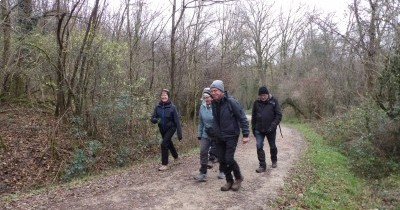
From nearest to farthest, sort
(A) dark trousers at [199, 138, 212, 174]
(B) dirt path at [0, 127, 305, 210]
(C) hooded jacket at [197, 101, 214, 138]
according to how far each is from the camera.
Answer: (B) dirt path at [0, 127, 305, 210] → (A) dark trousers at [199, 138, 212, 174] → (C) hooded jacket at [197, 101, 214, 138]

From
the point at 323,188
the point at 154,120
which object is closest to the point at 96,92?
the point at 154,120

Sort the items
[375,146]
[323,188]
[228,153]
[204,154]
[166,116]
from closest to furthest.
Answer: [228,153], [204,154], [323,188], [166,116], [375,146]

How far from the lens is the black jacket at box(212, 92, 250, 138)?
7309 millimetres

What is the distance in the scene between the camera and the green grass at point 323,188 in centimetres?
762

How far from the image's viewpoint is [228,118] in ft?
24.1

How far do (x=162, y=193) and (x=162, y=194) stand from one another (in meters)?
0.07

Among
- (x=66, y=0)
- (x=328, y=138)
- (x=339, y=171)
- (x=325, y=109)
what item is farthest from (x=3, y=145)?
(x=325, y=109)

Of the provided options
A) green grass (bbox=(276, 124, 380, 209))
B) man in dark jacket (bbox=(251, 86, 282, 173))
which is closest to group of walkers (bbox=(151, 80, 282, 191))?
man in dark jacket (bbox=(251, 86, 282, 173))

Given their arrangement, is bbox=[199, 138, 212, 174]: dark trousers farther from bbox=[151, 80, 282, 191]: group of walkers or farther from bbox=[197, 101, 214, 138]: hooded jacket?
bbox=[197, 101, 214, 138]: hooded jacket

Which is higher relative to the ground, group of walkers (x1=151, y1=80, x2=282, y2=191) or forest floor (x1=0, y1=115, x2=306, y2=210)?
group of walkers (x1=151, y1=80, x2=282, y2=191)

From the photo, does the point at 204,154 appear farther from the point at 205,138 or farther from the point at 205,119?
the point at 205,119

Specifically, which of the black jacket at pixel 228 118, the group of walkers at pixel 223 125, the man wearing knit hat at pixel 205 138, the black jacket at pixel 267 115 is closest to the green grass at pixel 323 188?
the group of walkers at pixel 223 125

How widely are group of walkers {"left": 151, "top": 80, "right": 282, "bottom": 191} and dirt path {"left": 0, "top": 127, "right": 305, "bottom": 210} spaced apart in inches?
13.0

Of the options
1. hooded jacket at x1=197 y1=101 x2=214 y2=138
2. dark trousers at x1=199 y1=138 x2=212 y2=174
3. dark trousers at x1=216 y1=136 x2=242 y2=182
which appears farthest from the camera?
hooded jacket at x1=197 y1=101 x2=214 y2=138
